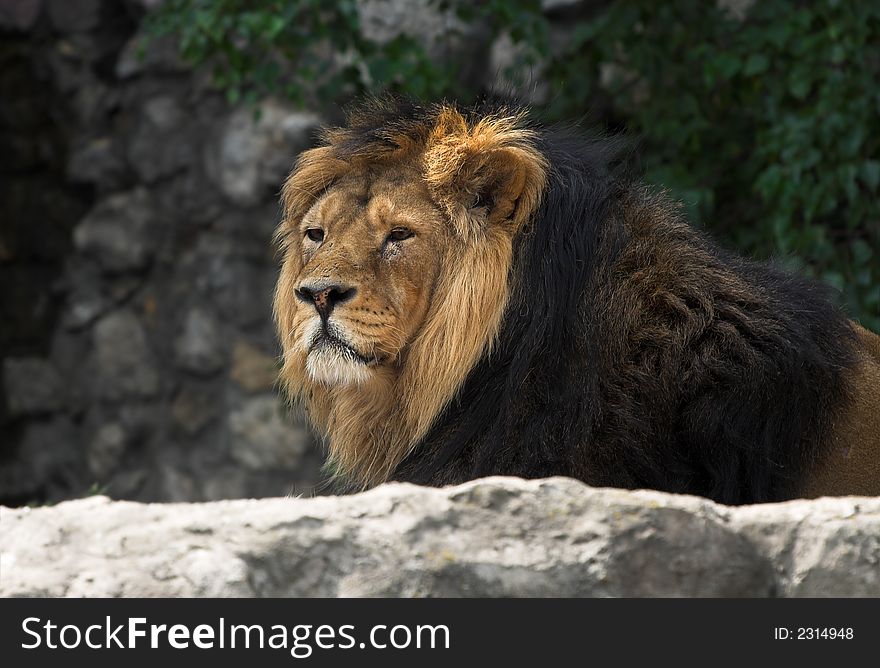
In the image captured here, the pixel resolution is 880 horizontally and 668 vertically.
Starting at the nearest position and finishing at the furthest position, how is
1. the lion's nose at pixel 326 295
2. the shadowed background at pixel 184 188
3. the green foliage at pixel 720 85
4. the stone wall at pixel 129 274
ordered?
the lion's nose at pixel 326 295 < the green foliage at pixel 720 85 < the shadowed background at pixel 184 188 < the stone wall at pixel 129 274

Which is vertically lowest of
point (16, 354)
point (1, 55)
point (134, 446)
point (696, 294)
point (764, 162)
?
point (134, 446)

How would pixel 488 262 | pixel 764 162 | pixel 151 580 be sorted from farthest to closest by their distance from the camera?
pixel 764 162 < pixel 488 262 < pixel 151 580

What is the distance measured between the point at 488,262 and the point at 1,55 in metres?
4.54

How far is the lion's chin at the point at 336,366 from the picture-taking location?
2820 millimetres

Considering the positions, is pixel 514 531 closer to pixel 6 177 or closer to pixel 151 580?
pixel 151 580

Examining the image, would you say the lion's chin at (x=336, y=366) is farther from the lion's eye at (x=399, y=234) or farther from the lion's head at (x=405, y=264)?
the lion's eye at (x=399, y=234)

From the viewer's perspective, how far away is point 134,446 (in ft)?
22.1

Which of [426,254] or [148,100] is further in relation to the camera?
[148,100]

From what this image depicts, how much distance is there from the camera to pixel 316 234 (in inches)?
119

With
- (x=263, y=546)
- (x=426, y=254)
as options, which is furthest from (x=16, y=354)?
(x=263, y=546)

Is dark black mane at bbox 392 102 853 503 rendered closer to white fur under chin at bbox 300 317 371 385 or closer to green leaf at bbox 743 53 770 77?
white fur under chin at bbox 300 317 371 385

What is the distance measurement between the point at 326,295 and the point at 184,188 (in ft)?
12.7

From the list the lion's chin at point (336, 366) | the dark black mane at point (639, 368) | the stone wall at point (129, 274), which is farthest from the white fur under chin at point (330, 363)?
the stone wall at point (129, 274)
